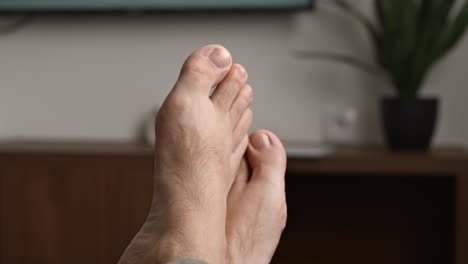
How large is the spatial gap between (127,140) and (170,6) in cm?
42

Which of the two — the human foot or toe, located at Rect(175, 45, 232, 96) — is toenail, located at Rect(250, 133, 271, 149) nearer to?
the human foot

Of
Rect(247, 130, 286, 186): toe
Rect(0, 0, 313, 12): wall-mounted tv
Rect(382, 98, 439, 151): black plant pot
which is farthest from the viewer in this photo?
Rect(0, 0, 313, 12): wall-mounted tv

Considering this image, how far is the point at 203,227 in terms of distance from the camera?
118 cm

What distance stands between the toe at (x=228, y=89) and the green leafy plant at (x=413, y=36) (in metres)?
0.58

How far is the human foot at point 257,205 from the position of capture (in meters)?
1.36

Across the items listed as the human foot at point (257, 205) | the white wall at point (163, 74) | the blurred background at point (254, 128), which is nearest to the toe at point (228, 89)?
the human foot at point (257, 205)

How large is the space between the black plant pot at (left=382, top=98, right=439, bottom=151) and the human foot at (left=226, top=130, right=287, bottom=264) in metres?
0.53

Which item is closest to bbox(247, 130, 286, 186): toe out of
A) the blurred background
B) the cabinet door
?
the blurred background

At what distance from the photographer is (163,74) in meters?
2.28

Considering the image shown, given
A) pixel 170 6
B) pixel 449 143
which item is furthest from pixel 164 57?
pixel 449 143

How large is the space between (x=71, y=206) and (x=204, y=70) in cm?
78

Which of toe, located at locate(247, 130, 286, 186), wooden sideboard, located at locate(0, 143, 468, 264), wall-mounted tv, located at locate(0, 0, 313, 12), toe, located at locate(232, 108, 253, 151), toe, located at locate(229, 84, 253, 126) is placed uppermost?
wall-mounted tv, located at locate(0, 0, 313, 12)

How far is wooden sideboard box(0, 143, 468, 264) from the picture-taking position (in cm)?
184

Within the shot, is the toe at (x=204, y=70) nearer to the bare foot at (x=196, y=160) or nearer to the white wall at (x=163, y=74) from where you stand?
the bare foot at (x=196, y=160)
